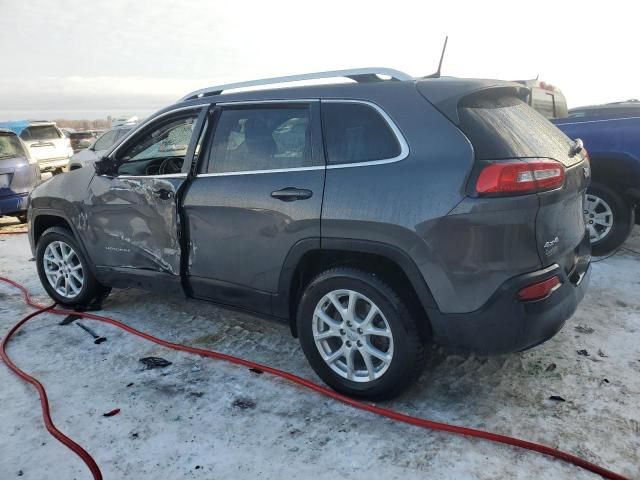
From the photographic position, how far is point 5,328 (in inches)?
169

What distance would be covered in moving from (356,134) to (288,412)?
1581mm

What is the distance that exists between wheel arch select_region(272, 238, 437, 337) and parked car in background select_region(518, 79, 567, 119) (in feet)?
13.9

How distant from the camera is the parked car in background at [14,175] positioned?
8031 millimetres

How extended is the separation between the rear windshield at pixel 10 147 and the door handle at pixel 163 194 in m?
5.96

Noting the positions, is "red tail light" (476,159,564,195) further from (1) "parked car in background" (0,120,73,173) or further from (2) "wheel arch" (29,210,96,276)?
(1) "parked car in background" (0,120,73,173)

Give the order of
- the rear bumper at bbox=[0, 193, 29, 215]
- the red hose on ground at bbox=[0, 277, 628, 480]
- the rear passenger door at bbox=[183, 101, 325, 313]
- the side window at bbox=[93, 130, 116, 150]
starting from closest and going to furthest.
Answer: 1. the red hose on ground at bbox=[0, 277, 628, 480]
2. the rear passenger door at bbox=[183, 101, 325, 313]
3. the rear bumper at bbox=[0, 193, 29, 215]
4. the side window at bbox=[93, 130, 116, 150]

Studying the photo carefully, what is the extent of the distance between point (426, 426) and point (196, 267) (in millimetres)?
1834

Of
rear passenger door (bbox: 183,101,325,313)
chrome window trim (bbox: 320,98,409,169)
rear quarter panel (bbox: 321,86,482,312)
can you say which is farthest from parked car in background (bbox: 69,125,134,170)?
rear quarter panel (bbox: 321,86,482,312)

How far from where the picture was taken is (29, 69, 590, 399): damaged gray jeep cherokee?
8.37ft

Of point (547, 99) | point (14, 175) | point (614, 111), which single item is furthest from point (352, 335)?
point (14, 175)

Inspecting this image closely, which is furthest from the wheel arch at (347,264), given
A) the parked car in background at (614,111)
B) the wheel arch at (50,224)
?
the parked car in background at (614,111)

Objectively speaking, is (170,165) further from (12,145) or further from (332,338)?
(12,145)

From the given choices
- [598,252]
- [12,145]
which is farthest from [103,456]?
[12,145]

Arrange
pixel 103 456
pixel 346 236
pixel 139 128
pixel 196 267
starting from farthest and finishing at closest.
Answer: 1. pixel 139 128
2. pixel 196 267
3. pixel 346 236
4. pixel 103 456
